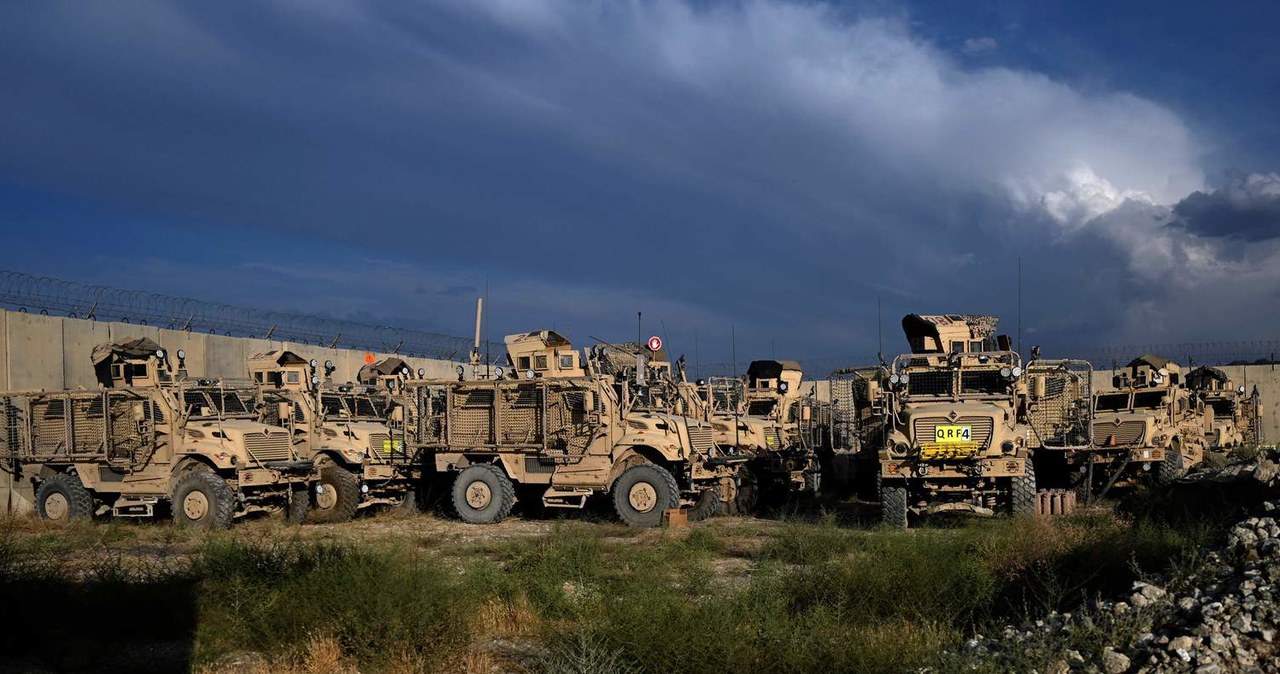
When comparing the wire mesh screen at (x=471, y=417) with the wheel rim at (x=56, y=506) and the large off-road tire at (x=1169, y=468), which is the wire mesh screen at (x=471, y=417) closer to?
the wheel rim at (x=56, y=506)

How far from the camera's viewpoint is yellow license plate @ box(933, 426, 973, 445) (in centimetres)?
1419

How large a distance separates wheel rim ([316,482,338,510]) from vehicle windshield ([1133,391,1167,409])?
1331 centimetres

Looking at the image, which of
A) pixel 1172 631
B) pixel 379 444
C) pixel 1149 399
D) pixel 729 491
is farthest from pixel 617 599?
pixel 1149 399

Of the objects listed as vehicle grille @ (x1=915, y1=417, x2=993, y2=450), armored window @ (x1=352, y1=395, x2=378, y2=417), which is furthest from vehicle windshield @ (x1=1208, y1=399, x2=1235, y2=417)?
armored window @ (x1=352, y1=395, x2=378, y2=417)

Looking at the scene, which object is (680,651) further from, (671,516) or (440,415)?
(440,415)

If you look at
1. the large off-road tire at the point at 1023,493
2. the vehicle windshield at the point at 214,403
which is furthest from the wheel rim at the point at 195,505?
the large off-road tire at the point at 1023,493

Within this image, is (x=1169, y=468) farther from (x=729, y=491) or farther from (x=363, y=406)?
(x=363, y=406)

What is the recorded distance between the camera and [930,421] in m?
14.3

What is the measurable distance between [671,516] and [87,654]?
27.8 feet

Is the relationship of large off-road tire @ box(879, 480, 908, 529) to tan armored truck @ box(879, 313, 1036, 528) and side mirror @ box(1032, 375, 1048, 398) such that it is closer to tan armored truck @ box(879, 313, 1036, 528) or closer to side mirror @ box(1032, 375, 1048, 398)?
tan armored truck @ box(879, 313, 1036, 528)

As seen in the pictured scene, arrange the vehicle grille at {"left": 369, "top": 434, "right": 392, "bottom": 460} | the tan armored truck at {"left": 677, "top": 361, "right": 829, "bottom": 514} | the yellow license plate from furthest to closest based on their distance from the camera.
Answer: the vehicle grille at {"left": 369, "top": 434, "right": 392, "bottom": 460} < the tan armored truck at {"left": 677, "top": 361, "right": 829, "bottom": 514} < the yellow license plate

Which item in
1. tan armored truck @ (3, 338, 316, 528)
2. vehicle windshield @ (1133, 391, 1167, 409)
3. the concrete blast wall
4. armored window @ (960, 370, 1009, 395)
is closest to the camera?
armored window @ (960, 370, 1009, 395)

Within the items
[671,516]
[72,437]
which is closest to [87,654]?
[671,516]

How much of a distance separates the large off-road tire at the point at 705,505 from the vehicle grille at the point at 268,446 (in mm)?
6005
